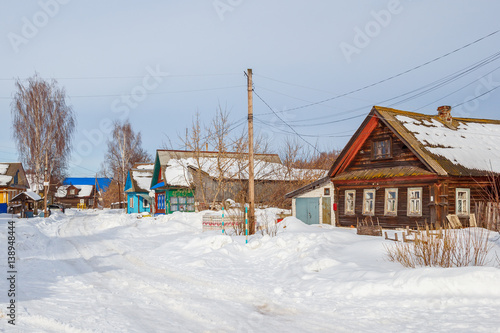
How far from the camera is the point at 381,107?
2309 centimetres

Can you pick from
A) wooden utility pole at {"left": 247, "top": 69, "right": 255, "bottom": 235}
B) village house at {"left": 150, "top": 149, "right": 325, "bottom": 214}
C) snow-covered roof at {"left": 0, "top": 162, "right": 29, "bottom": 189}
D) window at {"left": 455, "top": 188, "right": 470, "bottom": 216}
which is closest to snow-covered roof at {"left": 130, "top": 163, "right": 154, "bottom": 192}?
village house at {"left": 150, "top": 149, "right": 325, "bottom": 214}

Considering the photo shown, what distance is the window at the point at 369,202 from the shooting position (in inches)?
917

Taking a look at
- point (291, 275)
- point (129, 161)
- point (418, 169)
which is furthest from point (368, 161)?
point (129, 161)

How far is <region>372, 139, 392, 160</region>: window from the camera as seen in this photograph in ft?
74.8

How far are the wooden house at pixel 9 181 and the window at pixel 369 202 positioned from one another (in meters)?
40.1

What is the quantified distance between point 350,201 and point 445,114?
772cm

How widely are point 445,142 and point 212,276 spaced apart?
1651 centimetres

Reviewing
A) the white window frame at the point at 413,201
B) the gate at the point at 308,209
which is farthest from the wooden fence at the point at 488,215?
the gate at the point at 308,209

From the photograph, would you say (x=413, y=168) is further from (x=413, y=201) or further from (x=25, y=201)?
(x=25, y=201)

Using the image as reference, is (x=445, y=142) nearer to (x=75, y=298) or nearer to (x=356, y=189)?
(x=356, y=189)

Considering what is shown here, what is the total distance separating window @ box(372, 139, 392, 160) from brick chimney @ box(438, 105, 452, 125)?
489 centimetres

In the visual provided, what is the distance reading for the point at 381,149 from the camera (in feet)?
76.2

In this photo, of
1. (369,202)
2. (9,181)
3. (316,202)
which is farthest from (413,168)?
(9,181)

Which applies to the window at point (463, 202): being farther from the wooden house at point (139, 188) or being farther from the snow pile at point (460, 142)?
the wooden house at point (139, 188)
